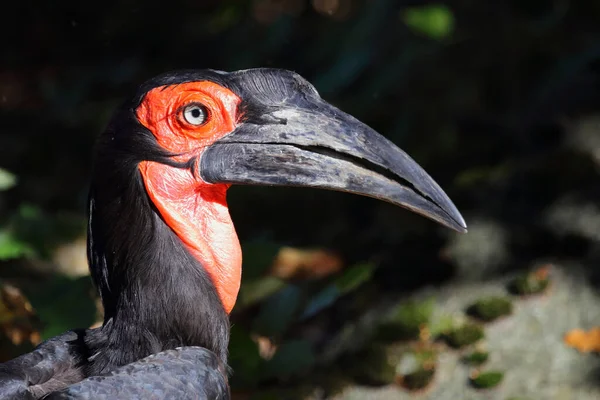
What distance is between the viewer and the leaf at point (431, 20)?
7691 mm

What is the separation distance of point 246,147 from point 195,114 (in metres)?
0.18

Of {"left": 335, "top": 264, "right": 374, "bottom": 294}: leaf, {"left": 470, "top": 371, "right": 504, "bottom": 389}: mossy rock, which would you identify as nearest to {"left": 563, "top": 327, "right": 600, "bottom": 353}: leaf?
{"left": 470, "top": 371, "right": 504, "bottom": 389}: mossy rock

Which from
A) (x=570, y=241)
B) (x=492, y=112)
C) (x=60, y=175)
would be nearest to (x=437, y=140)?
(x=492, y=112)

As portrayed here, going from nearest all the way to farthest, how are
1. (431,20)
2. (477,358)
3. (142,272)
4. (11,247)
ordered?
1. (142,272)
2. (11,247)
3. (477,358)
4. (431,20)

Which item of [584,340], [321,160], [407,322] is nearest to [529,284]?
[584,340]

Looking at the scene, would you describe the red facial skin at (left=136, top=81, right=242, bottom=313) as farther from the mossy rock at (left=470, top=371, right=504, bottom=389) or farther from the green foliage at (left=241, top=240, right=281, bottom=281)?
the mossy rock at (left=470, top=371, right=504, bottom=389)

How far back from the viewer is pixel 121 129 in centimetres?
291

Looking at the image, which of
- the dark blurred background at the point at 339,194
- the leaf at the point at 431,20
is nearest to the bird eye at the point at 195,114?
the dark blurred background at the point at 339,194

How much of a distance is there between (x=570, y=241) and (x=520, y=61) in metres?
2.03

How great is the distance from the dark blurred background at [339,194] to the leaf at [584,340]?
55mm

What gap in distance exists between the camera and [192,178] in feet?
9.66

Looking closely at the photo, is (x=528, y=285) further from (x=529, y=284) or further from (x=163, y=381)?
(x=163, y=381)

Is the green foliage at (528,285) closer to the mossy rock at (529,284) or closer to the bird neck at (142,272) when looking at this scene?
the mossy rock at (529,284)

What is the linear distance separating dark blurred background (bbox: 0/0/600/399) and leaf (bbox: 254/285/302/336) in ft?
0.03
